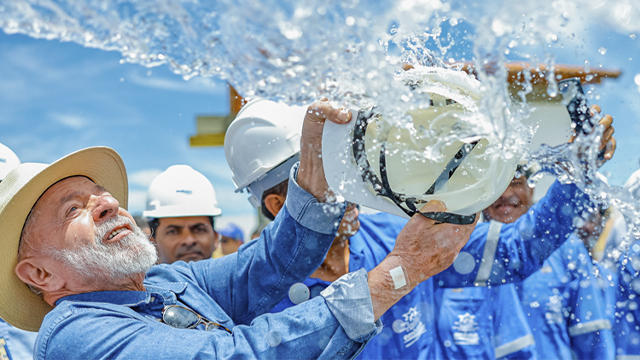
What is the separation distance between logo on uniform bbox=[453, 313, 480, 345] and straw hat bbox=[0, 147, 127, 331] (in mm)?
2278

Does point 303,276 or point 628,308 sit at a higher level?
point 303,276

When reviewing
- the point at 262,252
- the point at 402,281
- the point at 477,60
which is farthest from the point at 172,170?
the point at 477,60

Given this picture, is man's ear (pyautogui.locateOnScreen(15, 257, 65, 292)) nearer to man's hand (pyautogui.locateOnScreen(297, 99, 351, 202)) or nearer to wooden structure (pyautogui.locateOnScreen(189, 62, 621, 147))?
man's hand (pyautogui.locateOnScreen(297, 99, 351, 202))

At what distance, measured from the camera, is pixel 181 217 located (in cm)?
400

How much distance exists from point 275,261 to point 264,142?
0.81 metres

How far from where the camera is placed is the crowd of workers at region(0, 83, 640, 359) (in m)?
1.52

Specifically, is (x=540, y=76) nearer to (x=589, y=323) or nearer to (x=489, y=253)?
(x=489, y=253)

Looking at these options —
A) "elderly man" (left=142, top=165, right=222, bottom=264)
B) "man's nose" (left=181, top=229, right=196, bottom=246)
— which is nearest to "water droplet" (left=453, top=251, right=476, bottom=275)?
"elderly man" (left=142, top=165, right=222, bottom=264)

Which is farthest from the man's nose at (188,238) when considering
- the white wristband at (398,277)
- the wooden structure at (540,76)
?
the wooden structure at (540,76)

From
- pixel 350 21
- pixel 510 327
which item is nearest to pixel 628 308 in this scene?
pixel 510 327

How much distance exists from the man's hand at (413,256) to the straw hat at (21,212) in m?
1.46

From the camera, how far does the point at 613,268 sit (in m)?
2.92

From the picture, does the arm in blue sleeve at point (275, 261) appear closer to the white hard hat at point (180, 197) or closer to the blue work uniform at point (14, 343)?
the blue work uniform at point (14, 343)

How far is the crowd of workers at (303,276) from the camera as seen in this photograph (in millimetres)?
1521
